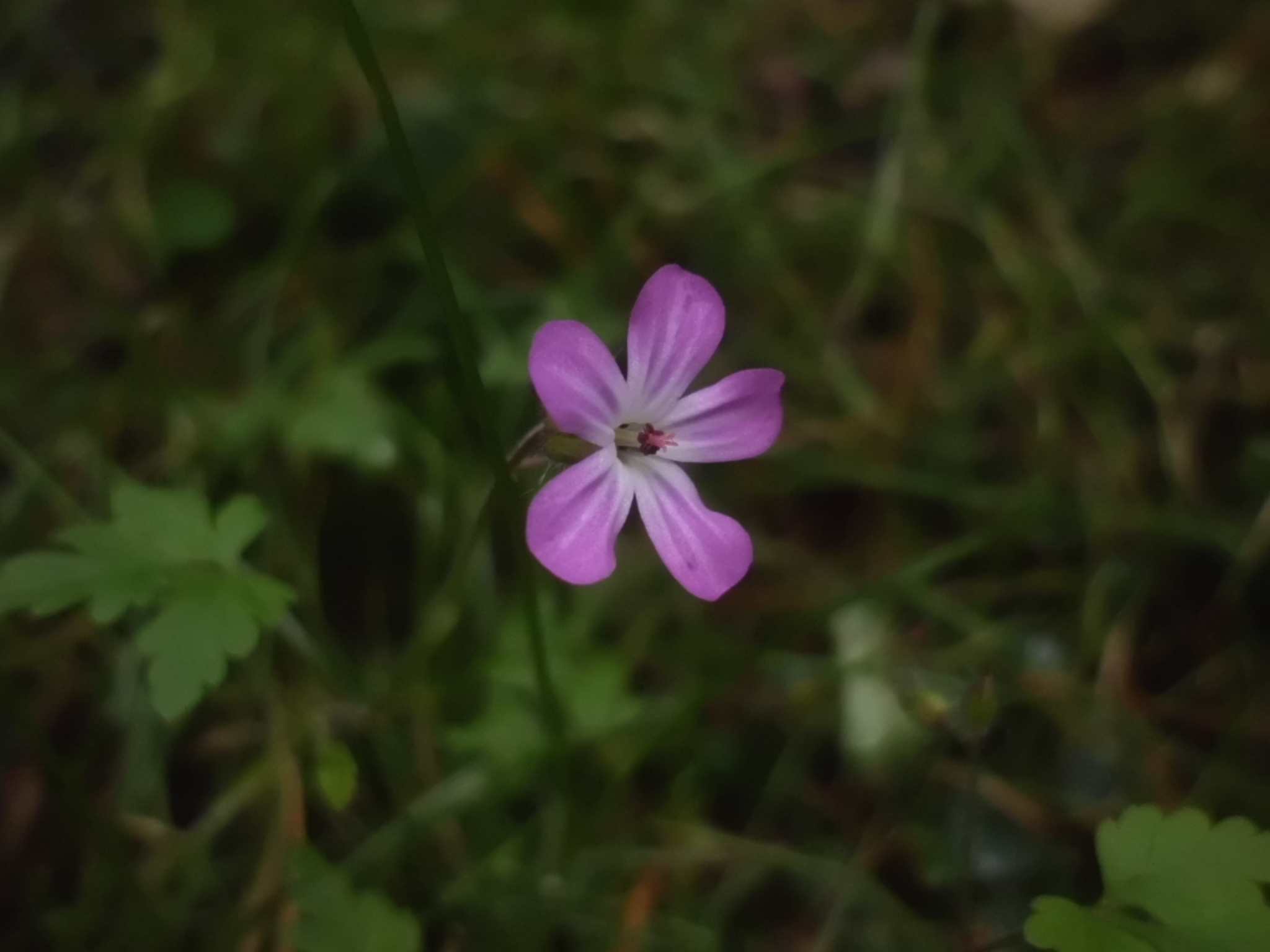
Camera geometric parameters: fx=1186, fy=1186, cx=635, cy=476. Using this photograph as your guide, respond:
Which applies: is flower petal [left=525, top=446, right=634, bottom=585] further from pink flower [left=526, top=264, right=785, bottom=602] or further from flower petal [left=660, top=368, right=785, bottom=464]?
flower petal [left=660, top=368, right=785, bottom=464]

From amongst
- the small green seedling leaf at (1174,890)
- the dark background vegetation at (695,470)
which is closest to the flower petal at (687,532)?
the dark background vegetation at (695,470)

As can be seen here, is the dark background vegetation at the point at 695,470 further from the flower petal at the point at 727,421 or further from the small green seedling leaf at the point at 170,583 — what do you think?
the flower petal at the point at 727,421

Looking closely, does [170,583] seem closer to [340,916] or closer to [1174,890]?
[340,916]

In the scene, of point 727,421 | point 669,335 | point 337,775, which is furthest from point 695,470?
point 337,775

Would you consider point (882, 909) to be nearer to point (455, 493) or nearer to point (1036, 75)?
point (455, 493)

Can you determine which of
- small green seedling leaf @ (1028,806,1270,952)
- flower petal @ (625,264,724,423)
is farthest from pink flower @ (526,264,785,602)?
small green seedling leaf @ (1028,806,1270,952)

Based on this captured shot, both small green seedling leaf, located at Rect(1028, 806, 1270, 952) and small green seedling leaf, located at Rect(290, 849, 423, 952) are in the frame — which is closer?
small green seedling leaf, located at Rect(1028, 806, 1270, 952)
